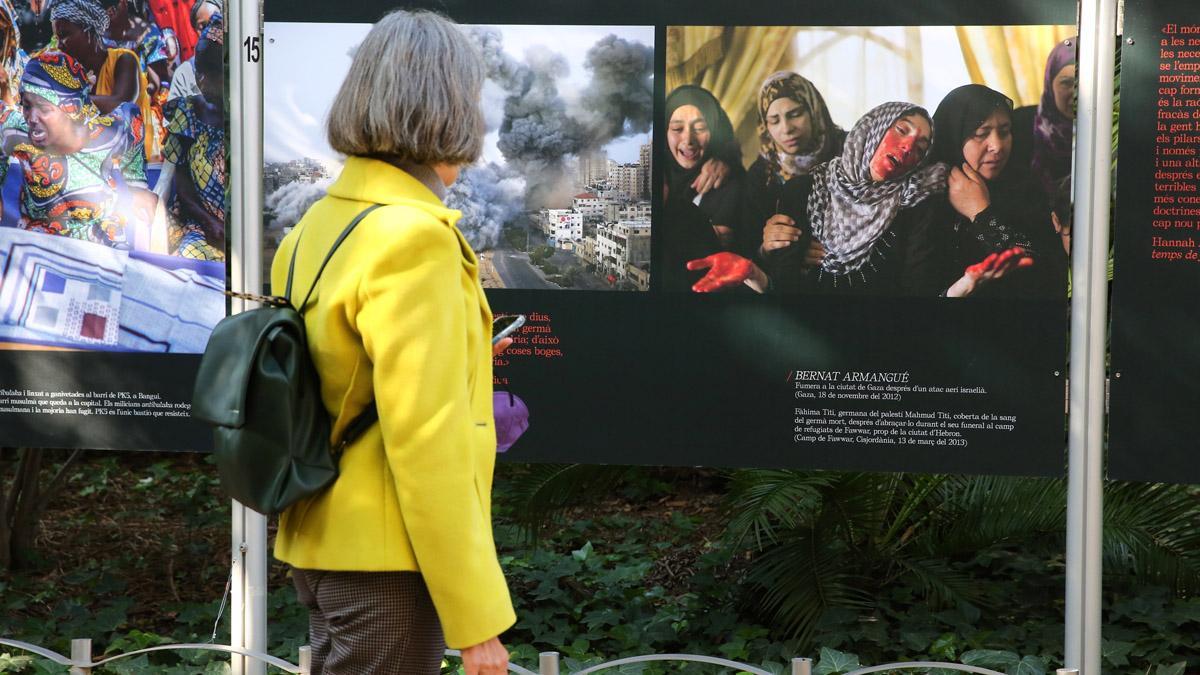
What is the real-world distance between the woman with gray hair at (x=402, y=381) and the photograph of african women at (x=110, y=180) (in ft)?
6.61

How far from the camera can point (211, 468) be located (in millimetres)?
8055

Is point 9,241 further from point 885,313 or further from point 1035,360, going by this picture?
point 1035,360

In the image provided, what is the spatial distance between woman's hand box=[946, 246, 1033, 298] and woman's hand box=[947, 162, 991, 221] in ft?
0.48

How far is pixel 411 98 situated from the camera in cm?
224

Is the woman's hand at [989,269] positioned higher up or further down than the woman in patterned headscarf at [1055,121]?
further down

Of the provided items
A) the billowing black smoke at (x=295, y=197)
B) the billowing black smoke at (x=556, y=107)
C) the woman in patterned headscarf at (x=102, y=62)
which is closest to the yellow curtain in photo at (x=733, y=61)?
the billowing black smoke at (x=556, y=107)

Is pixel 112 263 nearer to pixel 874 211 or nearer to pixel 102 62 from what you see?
pixel 102 62

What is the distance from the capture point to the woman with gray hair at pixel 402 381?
6.88 feet

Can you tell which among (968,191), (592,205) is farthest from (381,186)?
(968,191)

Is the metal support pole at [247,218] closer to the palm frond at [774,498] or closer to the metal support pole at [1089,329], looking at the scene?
the palm frond at [774,498]

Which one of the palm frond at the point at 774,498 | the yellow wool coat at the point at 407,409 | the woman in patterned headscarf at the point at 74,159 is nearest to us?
the yellow wool coat at the point at 407,409

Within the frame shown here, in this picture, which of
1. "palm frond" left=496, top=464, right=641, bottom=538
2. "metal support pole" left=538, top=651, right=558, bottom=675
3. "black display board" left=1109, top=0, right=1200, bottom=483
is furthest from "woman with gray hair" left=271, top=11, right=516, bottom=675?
"palm frond" left=496, top=464, right=641, bottom=538

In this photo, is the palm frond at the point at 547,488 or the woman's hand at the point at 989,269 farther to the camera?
the palm frond at the point at 547,488

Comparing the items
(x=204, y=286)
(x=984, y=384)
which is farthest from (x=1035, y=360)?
(x=204, y=286)
